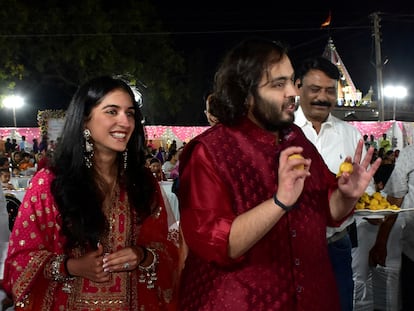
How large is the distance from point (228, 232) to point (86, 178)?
0.94 meters

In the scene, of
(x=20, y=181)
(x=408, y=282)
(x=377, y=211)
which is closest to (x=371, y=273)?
(x=408, y=282)

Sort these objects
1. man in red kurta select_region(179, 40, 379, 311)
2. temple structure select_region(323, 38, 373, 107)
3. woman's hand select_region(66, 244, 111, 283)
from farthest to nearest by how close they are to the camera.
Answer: temple structure select_region(323, 38, 373, 107), woman's hand select_region(66, 244, 111, 283), man in red kurta select_region(179, 40, 379, 311)

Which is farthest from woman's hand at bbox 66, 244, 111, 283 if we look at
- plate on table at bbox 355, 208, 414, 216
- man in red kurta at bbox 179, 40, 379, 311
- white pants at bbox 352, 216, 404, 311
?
white pants at bbox 352, 216, 404, 311

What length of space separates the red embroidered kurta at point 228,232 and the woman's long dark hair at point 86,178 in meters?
0.55

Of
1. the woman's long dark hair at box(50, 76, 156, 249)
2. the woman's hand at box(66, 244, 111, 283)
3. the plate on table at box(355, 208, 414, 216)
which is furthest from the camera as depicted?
the plate on table at box(355, 208, 414, 216)

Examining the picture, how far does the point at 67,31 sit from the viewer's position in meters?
20.5

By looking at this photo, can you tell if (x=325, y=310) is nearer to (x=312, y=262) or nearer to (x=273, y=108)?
(x=312, y=262)

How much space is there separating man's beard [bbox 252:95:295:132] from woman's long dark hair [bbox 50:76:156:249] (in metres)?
0.79

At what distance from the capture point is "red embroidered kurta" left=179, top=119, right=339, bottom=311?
1.75 meters

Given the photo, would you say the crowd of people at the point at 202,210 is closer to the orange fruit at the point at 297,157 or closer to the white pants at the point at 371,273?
the orange fruit at the point at 297,157

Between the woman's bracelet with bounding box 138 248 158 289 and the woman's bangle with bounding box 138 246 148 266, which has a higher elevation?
the woman's bangle with bounding box 138 246 148 266

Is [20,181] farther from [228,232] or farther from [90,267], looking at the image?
[228,232]

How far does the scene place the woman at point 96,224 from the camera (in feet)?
7.11

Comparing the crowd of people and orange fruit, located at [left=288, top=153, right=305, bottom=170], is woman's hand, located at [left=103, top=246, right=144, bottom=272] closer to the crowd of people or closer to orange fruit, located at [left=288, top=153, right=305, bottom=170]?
the crowd of people
